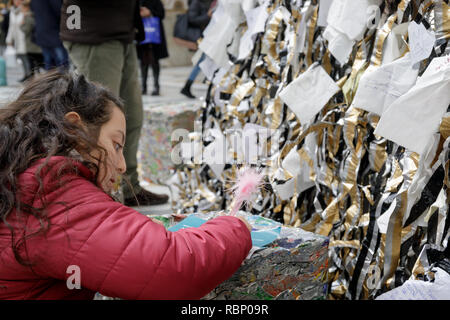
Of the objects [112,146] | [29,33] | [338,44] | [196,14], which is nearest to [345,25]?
[338,44]

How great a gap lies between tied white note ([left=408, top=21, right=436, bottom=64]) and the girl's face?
2.21ft

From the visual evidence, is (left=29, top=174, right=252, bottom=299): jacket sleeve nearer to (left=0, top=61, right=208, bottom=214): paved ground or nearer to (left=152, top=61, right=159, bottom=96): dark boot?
(left=0, top=61, right=208, bottom=214): paved ground

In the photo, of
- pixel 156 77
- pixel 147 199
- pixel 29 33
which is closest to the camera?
pixel 147 199

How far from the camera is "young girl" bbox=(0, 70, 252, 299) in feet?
2.95

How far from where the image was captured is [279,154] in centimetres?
168

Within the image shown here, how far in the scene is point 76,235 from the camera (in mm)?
899

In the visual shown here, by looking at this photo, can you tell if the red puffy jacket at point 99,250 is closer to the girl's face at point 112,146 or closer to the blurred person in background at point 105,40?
the girl's face at point 112,146

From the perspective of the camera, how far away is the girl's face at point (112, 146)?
108cm

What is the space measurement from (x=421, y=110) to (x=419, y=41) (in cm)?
18

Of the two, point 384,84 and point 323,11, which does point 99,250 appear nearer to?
point 384,84

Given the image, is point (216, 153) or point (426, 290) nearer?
point (426, 290)
